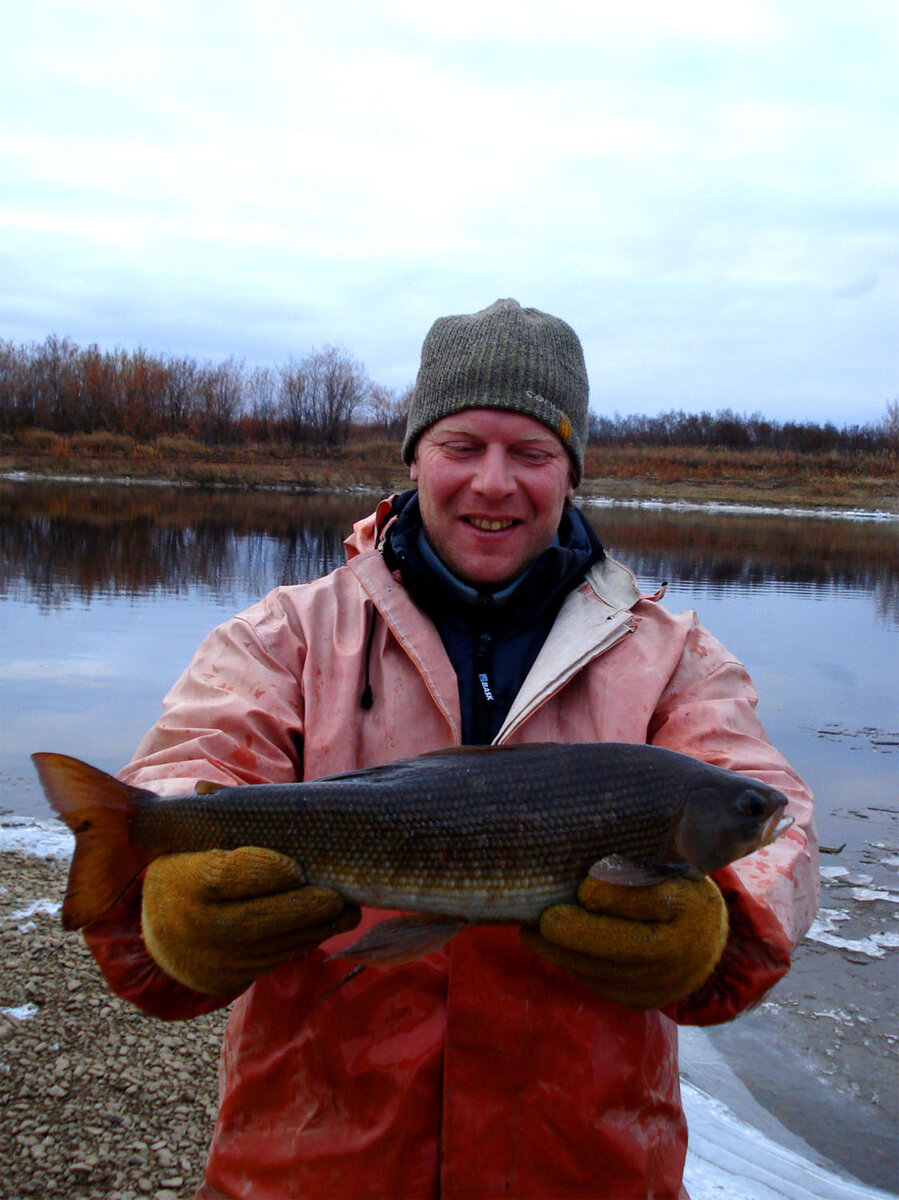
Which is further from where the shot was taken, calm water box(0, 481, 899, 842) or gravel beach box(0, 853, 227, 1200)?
calm water box(0, 481, 899, 842)

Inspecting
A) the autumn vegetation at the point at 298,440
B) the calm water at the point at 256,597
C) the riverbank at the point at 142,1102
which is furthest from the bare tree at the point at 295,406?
the riverbank at the point at 142,1102

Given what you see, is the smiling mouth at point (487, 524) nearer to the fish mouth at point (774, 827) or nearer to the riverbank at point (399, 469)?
the fish mouth at point (774, 827)

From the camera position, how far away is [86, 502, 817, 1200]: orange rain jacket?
2.45 m

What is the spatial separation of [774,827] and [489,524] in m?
1.29

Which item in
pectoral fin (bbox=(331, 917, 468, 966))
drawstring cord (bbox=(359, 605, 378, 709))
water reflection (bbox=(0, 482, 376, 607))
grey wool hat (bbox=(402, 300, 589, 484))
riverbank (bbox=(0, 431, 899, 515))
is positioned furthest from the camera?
riverbank (bbox=(0, 431, 899, 515))

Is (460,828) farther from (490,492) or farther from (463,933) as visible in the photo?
(490,492)

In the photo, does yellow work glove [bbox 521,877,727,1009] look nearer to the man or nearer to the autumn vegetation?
the man

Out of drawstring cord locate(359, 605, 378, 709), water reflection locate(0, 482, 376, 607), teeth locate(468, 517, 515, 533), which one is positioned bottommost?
water reflection locate(0, 482, 376, 607)

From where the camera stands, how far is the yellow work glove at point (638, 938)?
2.36 meters

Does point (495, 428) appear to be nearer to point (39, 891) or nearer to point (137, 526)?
point (39, 891)

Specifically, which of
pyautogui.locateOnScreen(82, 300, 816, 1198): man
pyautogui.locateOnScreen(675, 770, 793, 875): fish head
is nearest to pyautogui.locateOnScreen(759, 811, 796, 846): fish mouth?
pyautogui.locateOnScreen(675, 770, 793, 875): fish head

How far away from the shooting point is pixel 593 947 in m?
→ 2.36

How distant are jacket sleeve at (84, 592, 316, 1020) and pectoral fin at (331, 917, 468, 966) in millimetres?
498

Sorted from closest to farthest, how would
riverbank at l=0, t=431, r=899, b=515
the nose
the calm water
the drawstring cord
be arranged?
the drawstring cord → the nose → the calm water → riverbank at l=0, t=431, r=899, b=515
